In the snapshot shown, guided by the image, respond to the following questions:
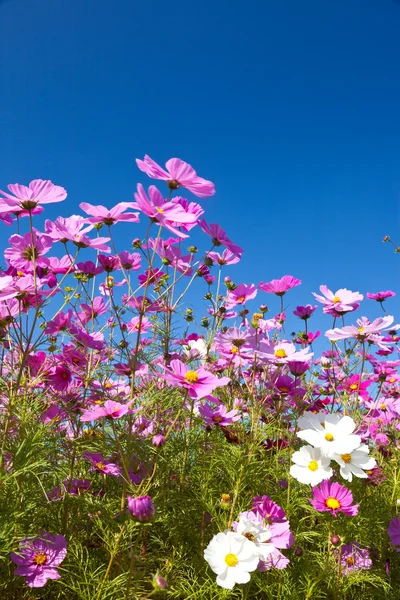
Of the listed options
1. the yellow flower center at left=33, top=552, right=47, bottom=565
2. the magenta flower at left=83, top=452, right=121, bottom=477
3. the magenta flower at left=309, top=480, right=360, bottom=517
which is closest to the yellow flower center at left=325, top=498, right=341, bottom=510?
the magenta flower at left=309, top=480, right=360, bottom=517

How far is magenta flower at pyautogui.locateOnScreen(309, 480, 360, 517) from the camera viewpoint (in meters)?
1.20

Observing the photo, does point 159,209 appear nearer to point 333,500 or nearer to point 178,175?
point 178,175

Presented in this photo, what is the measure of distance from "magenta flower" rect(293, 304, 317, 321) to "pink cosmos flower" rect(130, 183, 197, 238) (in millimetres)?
989

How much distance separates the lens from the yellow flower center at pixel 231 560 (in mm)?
1009

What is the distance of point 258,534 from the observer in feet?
3.59

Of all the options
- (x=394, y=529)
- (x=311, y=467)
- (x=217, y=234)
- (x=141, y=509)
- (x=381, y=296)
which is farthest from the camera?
(x=381, y=296)

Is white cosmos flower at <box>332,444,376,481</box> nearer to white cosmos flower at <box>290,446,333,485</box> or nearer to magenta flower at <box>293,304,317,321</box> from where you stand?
white cosmos flower at <box>290,446,333,485</box>

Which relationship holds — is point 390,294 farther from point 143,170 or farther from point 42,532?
point 42,532

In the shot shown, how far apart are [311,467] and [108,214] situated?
2.43 feet

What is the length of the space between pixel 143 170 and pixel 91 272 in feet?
1.51

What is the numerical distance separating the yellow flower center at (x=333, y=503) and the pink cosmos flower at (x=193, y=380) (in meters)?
0.43

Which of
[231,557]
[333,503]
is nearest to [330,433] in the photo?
[333,503]

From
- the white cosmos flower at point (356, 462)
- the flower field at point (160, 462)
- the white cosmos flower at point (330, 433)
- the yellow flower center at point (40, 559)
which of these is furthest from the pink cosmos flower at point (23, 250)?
the white cosmos flower at point (356, 462)

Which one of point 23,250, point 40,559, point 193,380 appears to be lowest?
point 40,559
